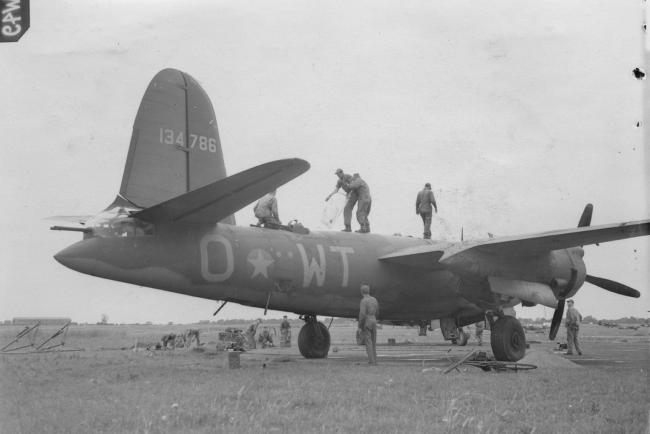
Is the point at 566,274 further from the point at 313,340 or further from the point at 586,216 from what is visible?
the point at 313,340

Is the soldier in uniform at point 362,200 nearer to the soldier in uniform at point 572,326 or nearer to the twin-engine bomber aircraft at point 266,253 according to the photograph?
the twin-engine bomber aircraft at point 266,253

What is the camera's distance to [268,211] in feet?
49.1

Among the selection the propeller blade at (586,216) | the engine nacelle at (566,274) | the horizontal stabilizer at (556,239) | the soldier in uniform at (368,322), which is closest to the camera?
the horizontal stabilizer at (556,239)

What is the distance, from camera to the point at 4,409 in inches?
266

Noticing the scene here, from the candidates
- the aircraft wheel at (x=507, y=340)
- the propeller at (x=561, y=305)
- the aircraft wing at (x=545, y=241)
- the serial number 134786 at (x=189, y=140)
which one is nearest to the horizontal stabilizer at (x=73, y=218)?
the serial number 134786 at (x=189, y=140)

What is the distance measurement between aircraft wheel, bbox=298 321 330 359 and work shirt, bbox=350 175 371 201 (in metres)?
3.55

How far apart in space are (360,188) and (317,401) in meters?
10.0

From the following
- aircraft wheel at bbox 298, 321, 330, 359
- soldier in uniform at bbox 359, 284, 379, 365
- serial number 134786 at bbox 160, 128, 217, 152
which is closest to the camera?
serial number 134786 at bbox 160, 128, 217, 152

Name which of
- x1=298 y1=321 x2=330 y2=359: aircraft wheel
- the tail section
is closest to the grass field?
the tail section

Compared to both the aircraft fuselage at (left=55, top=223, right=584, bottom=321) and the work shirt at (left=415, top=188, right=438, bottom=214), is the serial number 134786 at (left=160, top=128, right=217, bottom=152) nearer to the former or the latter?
the aircraft fuselage at (left=55, top=223, right=584, bottom=321)

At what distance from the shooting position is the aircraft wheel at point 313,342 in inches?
653

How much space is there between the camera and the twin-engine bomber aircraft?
11.5 meters

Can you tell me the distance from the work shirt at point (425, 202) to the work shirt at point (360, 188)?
2.02m

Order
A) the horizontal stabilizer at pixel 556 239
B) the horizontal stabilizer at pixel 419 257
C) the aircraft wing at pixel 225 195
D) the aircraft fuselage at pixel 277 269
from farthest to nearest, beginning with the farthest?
1. the horizontal stabilizer at pixel 419 257
2. the horizontal stabilizer at pixel 556 239
3. the aircraft fuselage at pixel 277 269
4. the aircraft wing at pixel 225 195
